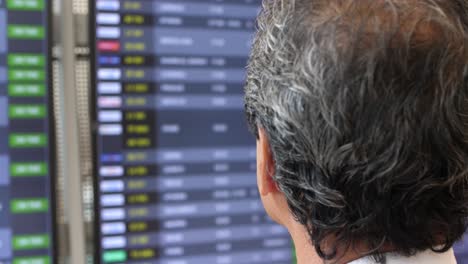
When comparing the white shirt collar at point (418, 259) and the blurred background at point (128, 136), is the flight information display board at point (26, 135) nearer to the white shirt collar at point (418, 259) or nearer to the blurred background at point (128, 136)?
the blurred background at point (128, 136)

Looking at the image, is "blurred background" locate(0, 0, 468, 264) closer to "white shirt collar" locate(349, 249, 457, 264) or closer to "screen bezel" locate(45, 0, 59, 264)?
"screen bezel" locate(45, 0, 59, 264)

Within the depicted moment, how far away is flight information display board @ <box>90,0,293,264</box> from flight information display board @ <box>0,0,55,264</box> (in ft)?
0.36

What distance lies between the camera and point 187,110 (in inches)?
55.2

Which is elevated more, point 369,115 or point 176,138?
point 369,115

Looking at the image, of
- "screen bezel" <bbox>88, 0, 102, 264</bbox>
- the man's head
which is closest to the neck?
the man's head

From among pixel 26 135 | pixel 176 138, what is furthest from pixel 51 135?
pixel 176 138

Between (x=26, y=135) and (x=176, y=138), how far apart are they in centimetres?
35

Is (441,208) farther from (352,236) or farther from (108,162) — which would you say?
(108,162)

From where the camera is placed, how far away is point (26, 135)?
1241mm

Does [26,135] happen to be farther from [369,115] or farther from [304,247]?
[369,115]

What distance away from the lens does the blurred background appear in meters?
1.24

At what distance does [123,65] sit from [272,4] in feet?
2.15

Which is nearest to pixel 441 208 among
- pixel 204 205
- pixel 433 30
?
pixel 433 30

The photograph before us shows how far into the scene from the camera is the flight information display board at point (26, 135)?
123 cm
